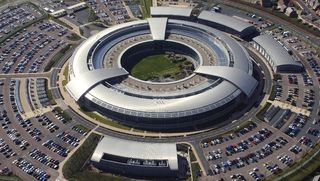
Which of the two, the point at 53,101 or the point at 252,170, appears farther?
the point at 53,101

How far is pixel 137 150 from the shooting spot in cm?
16012

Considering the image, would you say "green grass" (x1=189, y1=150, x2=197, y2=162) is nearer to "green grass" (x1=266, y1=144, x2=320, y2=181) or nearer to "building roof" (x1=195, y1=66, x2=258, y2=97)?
"green grass" (x1=266, y1=144, x2=320, y2=181)

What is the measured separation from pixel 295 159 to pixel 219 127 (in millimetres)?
32905

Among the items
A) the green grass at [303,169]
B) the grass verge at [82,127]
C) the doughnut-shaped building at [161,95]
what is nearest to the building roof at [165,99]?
the doughnut-shaped building at [161,95]

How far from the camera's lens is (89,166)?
161m

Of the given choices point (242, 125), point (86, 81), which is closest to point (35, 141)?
point (86, 81)

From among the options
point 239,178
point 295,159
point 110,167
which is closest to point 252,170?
point 239,178

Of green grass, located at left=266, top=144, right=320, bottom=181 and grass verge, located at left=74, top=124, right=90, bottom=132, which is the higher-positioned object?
grass verge, located at left=74, top=124, right=90, bottom=132

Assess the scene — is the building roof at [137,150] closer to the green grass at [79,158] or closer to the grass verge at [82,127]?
the green grass at [79,158]

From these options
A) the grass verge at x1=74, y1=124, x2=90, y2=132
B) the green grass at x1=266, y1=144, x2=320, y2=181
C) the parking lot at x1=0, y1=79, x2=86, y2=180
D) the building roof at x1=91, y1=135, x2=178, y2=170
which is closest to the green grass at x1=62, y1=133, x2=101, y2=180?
the parking lot at x1=0, y1=79, x2=86, y2=180

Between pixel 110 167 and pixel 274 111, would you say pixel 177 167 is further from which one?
pixel 274 111

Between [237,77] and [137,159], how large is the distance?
63.3 meters

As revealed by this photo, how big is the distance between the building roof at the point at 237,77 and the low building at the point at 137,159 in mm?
46086

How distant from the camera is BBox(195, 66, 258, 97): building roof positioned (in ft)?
624
